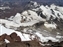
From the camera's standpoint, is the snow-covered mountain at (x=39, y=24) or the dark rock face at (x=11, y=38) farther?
the snow-covered mountain at (x=39, y=24)

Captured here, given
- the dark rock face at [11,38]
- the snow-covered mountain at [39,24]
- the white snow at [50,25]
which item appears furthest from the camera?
the white snow at [50,25]

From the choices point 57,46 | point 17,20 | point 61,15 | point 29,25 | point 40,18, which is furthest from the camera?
point 61,15

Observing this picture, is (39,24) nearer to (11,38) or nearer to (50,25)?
(50,25)

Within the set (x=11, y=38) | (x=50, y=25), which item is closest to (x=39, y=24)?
(x=50, y=25)

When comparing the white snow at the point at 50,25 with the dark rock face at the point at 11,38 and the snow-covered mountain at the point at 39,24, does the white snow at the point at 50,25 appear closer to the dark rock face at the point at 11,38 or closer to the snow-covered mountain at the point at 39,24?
the snow-covered mountain at the point at 39,24

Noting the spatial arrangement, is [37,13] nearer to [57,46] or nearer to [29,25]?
[29,25]

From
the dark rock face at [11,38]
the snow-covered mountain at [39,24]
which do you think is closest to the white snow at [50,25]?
the snow-covered mountain at [39,24]

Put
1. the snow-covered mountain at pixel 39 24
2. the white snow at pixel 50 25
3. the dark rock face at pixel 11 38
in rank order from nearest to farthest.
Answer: the dark rock face at pixel 11 38, the snow-covered mountain at pixel 39 24, the white snow at pixel 50 25

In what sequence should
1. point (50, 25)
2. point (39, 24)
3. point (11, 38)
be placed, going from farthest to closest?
point (50, 25)
point (39, 24)
point (11, 38)

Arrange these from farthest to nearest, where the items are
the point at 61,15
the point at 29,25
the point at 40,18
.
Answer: the point at 61,15 → the point at 40,18 → the point at 29,25

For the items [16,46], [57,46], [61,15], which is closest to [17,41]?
[16,46]

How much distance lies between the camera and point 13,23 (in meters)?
30.9

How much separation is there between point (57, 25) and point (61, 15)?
516 centimetres

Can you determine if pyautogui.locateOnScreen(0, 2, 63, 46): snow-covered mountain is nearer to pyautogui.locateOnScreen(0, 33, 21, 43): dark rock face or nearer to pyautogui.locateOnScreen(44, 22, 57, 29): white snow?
pyautogui.locateOnScreen(44, 22, 57, 29): white snow
